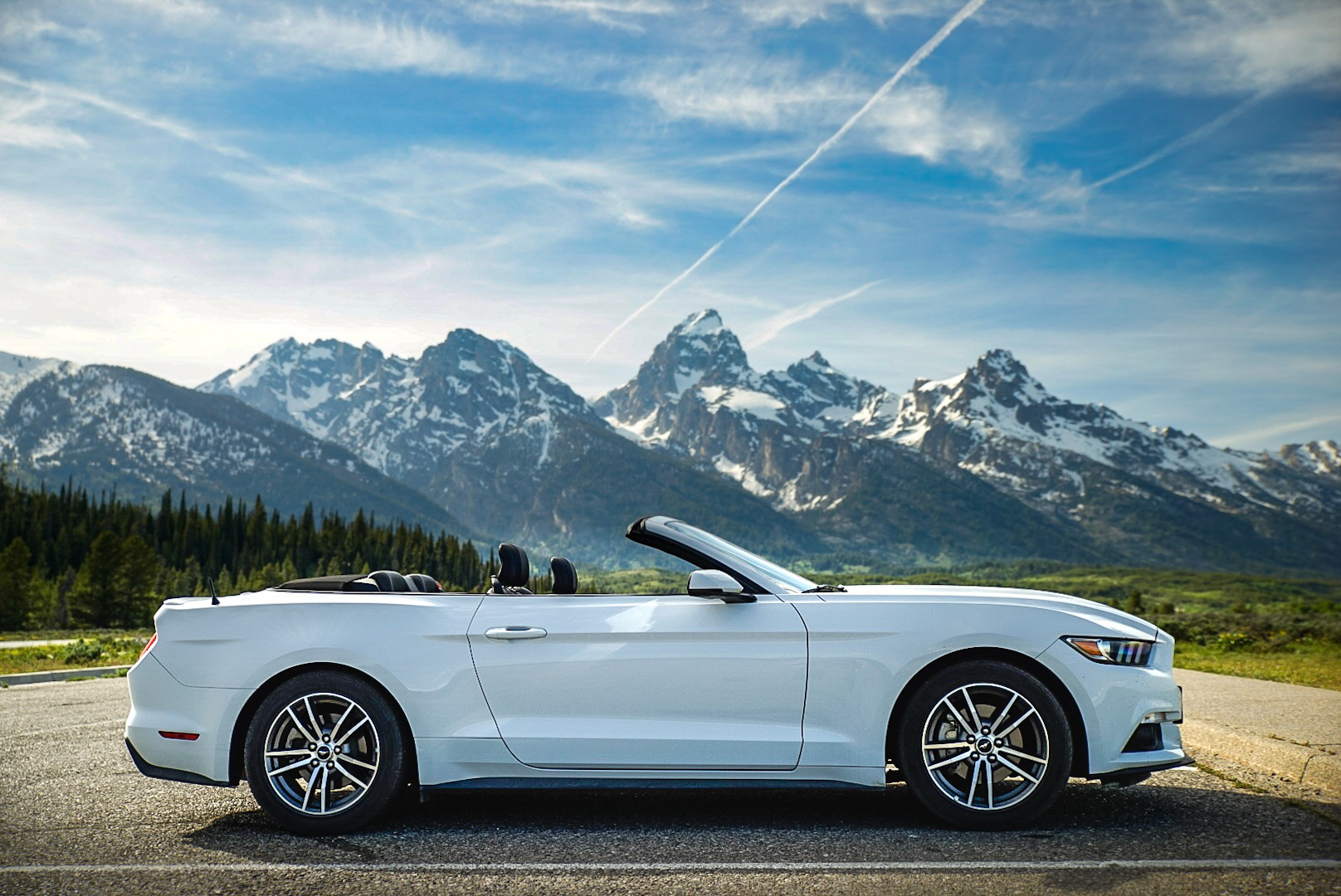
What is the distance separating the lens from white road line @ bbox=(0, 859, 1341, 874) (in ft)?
14.4

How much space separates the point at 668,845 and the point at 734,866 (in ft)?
1.57

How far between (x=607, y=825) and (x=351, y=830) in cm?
129

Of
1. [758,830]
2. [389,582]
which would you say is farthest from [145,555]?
[758,830]

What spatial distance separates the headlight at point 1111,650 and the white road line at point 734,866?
3.15 feet

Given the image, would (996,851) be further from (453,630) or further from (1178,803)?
(453,630)

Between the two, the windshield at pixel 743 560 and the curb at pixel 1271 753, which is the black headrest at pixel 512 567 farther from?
the curb at pixel 1271 753

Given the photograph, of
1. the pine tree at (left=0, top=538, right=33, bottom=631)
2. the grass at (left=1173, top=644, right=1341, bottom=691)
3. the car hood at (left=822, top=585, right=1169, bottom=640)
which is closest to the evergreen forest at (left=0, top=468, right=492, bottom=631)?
the pine tree at (left=0, top=538, right=33, bottom=631)

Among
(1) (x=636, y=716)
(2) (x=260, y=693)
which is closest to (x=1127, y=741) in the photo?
(1) (x=636, y=716)

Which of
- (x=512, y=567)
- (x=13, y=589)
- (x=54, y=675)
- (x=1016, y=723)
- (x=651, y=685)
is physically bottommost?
(x=13, y=589)

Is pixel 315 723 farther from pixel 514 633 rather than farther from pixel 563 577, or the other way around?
pixel 563 577

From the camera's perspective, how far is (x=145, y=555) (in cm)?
6531

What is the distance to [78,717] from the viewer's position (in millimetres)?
10406

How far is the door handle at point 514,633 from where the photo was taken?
514 cm

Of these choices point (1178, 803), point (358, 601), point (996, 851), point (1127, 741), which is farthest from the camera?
point (1178, 803)
